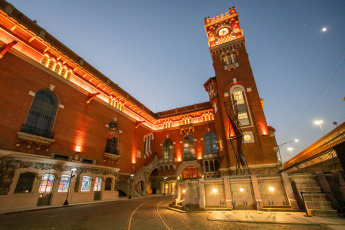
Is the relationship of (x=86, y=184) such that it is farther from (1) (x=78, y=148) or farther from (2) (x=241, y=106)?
(2) (x=241, y=106)

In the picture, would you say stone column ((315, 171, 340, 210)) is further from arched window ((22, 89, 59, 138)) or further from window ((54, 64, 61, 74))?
window ((54, 64, 61, 74))

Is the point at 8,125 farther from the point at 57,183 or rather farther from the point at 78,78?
the point at 78,78

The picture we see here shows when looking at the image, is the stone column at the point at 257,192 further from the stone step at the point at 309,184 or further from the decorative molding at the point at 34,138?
the decorative molding at the point at 34,138

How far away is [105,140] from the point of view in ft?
78.1

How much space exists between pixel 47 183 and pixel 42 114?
7.13m

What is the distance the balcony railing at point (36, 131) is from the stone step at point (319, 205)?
873 inches

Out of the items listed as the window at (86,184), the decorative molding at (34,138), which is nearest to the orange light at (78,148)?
the decorative molding at (34,138)

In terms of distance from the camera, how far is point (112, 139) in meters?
25.3

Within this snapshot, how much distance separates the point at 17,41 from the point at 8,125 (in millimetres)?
8417

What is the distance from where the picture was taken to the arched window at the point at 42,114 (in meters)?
16.2

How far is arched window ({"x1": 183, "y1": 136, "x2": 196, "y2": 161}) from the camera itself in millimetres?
31788

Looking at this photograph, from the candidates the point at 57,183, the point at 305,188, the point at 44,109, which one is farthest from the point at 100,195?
the point at 305,188

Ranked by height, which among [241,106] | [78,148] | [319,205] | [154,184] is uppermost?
[241,106]

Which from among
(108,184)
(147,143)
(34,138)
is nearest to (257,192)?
(108,184)
